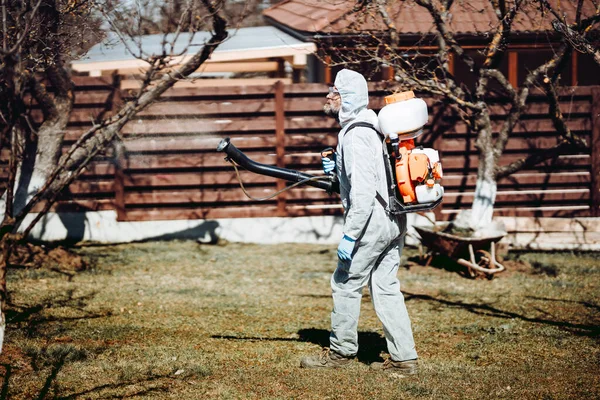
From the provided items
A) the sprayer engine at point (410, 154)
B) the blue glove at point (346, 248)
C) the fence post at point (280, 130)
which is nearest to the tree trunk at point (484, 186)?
the fence post at point (280, 130)

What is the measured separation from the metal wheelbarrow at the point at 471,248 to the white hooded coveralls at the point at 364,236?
3.18m

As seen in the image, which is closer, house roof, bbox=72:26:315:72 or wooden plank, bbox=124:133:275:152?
wooden plank, bbox=124:133:275:152

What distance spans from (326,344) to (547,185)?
606cm

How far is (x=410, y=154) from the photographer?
5.17 meters

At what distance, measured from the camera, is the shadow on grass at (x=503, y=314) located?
6461 millimetres

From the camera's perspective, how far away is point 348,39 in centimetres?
1073

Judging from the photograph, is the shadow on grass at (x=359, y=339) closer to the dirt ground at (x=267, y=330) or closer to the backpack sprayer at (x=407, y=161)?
the dirt ground at (x=267, y=330)

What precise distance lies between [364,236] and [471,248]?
3558 millimetres

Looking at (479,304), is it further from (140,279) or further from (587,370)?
(140,279)

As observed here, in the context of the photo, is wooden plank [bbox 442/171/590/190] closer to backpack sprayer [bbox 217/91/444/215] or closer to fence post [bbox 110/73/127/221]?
fence post [bbox 110/73/127/221]

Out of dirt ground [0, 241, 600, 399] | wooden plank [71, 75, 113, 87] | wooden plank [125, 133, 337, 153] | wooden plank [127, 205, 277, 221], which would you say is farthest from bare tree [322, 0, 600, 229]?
wooden plank [71, 75, 113, 87]

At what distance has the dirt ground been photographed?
499cm

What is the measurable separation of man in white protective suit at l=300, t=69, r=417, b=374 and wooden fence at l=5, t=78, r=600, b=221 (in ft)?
17.5

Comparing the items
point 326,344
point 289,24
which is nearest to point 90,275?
point 326,344
